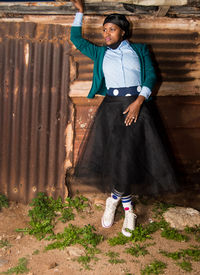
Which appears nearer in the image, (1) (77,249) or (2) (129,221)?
(1) (77,249)

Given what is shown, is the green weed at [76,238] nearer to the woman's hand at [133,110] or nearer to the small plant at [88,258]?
the small plant at [88,258]

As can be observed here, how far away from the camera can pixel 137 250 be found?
10.2ft

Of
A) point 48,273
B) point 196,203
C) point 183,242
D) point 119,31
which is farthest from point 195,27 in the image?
point 48,273

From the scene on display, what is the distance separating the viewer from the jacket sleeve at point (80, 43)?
3398 mm

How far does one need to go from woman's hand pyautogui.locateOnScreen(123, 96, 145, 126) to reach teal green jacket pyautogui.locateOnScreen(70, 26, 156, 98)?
0.21m

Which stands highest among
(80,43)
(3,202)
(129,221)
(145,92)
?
(80,43)

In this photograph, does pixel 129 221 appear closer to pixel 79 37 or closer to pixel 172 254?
pixel 172 254

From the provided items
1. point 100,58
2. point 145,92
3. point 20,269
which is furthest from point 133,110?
point 20,269

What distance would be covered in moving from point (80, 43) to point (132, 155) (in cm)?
157

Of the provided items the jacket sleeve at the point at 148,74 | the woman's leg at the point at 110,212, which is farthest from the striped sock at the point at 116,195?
the jacket sleeve at the point at 148,74

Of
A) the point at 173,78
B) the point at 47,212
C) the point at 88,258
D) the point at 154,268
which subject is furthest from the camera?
the point at 173,78

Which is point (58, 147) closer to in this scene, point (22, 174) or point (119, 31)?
point (22, 174)

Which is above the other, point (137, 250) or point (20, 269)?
point (137, 250)

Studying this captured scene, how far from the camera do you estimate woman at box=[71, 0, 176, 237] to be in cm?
324
